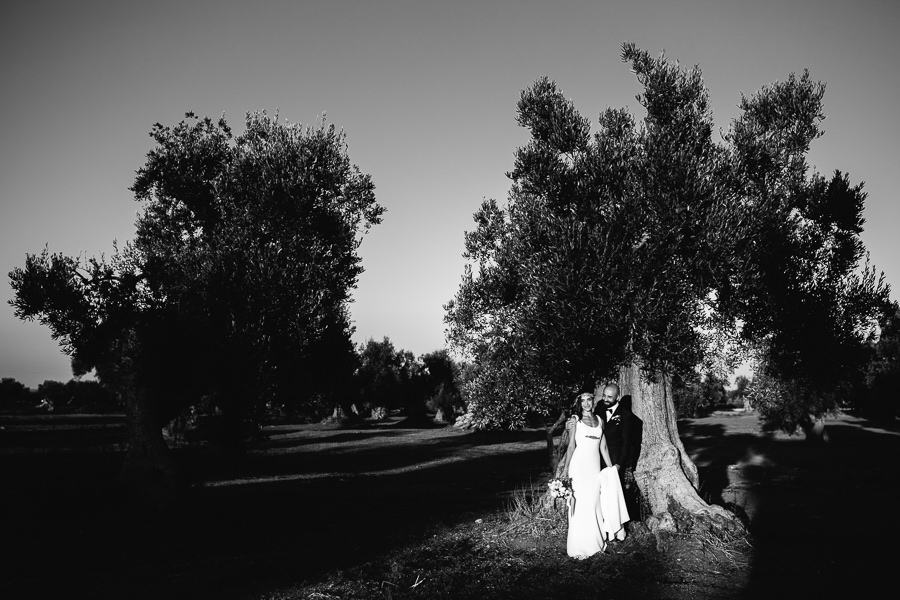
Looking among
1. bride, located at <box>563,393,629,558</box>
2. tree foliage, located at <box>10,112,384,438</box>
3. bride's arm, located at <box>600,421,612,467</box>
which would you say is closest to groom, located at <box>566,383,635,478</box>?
bride's arm, located at <box>600,421,612,467</box>

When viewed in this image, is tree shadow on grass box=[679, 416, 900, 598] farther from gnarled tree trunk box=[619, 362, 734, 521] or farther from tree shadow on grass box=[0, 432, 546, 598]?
tree shadow on grass box=[0, 432, 546, 598]

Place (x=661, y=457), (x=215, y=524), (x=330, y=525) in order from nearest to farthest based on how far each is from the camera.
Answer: (x=661, y=457)
(x=330, y=525)
(x=215, y=524)

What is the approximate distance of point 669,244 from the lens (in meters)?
11.5

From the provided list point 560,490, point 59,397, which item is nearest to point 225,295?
point 560,490

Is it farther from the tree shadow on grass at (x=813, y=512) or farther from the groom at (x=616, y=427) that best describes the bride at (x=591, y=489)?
the tree shadow on grass at (x=813, y=512)

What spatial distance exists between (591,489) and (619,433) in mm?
1744

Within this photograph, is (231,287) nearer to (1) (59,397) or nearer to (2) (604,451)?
(2) (604,451)

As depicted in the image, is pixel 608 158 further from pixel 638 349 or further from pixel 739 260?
pixel 638 349

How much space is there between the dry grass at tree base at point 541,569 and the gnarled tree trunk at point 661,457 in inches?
27.3

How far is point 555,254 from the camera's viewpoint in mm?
11234

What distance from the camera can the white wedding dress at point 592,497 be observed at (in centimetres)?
972

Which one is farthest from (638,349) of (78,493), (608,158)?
(78,493)

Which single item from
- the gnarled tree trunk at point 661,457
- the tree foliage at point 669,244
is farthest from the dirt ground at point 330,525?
the tree foliage at point 669,244

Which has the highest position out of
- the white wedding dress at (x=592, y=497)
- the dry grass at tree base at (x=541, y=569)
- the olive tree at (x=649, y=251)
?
the olive tree at (x=649, y=251)
